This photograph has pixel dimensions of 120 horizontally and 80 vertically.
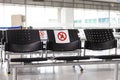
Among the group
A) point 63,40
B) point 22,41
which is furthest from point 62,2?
point 22,41

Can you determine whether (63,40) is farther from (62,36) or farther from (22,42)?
(22,42)

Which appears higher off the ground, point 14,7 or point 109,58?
point 14,7

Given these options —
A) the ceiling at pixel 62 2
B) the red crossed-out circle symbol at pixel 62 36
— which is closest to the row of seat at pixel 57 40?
the red crossed-out circle symbol at pixel 62 36

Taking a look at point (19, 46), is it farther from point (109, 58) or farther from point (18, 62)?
point (109, 58)

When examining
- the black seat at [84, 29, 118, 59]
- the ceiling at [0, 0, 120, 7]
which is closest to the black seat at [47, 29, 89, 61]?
the black seat at [84, 29, 118, 59]

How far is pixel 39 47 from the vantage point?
12.2 ft

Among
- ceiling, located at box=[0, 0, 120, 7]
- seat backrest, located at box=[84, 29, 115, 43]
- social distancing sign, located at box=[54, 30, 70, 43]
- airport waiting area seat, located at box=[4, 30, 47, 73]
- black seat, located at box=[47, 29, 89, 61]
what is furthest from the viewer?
ceiling, located at box=[0, 0, 120, 7]

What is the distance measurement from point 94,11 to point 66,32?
46.2ft

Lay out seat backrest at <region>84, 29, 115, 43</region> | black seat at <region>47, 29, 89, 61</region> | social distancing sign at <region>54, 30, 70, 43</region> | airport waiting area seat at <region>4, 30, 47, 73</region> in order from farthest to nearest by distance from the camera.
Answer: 1. seat backrest at <region>84, 29, 115, 43</region>
2. social distancing sign at <region>54, 30, 70, 43</region>
3. black seat at <region>47, 29, 89, 61</region>
4. airport waiting area seat at <region>4, 30, 47, 73</region>

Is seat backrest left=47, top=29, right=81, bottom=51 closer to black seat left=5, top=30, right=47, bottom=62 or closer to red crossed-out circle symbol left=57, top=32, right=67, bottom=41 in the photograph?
red crossed-out circle symbol left=57, top=32, right=67, bottom=41

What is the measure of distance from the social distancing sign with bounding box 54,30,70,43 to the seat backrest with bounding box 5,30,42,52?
1.15ft

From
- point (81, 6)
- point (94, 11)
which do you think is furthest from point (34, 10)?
point (94, 11)

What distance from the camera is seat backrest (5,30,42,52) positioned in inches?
144

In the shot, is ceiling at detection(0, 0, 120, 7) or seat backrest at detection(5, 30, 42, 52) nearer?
seat backrest at detection(5, 30, 42, 52)
